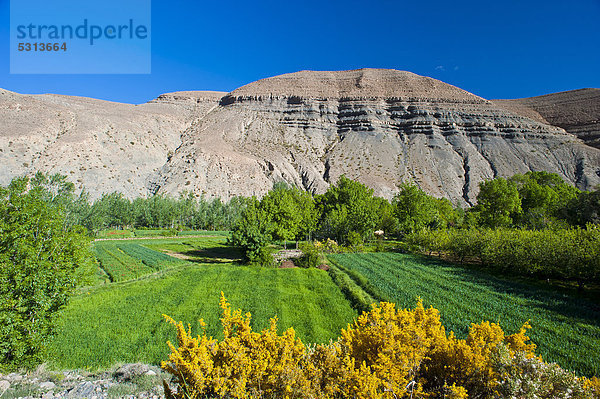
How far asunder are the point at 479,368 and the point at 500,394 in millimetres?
380

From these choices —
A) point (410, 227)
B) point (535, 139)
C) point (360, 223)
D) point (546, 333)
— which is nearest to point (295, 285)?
point (546, 333)

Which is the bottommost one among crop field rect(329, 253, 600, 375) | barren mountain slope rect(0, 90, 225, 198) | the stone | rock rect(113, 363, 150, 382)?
crop field rect(329, 253, 600, 375)

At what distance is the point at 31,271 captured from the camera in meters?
7.41

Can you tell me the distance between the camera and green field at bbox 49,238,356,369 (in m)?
9.37

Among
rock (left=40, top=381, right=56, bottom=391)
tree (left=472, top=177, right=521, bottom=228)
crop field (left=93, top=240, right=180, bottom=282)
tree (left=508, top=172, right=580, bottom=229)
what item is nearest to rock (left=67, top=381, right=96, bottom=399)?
rock (left=40, top=381, right=56, bottom=391)

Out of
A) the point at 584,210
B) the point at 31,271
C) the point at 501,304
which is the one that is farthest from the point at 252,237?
the point at 584,210

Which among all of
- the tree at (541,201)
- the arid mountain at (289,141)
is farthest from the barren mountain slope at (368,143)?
the tree at (541,201)

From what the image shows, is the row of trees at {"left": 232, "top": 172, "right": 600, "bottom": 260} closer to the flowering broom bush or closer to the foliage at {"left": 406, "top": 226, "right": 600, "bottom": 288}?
the foliage at {"left": 406, "top": 226, "right": 600, "bottom": 288}

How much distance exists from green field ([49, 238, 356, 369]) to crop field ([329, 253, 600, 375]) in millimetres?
3863

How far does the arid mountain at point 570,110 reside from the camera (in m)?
91.4

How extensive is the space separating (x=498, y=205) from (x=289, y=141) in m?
70.0

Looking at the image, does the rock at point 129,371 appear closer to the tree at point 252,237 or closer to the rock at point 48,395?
the rock at point 48,395

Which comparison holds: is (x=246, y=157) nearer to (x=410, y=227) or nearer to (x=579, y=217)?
(x=410, y=227)

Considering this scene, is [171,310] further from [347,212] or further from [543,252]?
[347,212]
